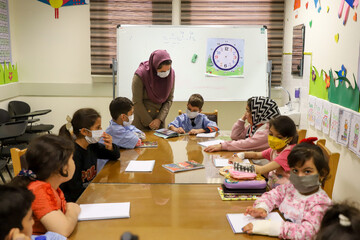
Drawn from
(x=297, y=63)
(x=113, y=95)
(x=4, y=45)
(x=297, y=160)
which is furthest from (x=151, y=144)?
(x=4, y=45)

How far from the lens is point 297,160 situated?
4.76ft

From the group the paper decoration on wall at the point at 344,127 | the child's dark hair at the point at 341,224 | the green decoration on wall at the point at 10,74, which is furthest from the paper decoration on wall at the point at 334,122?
the green decoration on wall at the point at 10,74

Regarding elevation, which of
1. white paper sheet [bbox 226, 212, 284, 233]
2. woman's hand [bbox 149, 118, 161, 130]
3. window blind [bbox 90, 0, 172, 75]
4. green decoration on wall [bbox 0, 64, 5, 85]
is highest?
window blind [bbox 90, 0, 172, 75]

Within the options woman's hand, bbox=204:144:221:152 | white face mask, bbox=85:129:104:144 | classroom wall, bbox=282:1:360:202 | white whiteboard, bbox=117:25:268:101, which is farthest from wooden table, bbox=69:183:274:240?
white whiteboard, bbox=117:25:268:101

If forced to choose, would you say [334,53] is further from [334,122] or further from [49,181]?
[49,181]

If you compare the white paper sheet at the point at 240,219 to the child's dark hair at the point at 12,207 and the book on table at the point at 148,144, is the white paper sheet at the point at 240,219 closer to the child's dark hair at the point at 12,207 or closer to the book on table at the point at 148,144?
the child's dark hair at the point at 12,207

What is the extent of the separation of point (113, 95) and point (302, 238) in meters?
A: 3.61

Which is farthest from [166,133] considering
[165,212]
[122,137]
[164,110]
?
[165,212]

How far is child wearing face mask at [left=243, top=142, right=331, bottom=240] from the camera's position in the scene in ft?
4.21

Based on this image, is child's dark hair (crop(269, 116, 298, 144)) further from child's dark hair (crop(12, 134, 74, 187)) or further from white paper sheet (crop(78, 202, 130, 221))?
child's dark hair (crop(12, 134, 74, 187))

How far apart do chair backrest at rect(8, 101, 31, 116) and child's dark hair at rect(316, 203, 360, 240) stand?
451cm

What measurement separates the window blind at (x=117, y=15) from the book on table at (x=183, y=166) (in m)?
3.01

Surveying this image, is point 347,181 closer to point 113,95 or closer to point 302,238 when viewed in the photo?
point 302,238

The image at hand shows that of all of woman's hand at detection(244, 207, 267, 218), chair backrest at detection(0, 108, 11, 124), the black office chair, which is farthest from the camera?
the black office chair
